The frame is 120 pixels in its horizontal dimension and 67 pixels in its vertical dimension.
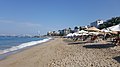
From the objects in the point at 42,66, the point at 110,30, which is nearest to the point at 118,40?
the point at 110,30

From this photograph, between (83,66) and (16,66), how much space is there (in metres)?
3.97

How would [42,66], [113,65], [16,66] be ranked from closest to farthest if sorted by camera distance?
[113,65]
[42,66]
[16,66]

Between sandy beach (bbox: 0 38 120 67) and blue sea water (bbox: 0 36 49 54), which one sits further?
blue sea water (bbox: 0 36 49 54)

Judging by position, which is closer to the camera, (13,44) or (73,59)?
(73,59)

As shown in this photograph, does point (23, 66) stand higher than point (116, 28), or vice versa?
point (116, 28)

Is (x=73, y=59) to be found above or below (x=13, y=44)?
below

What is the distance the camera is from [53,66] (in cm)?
982

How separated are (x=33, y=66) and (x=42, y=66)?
573 millimetres

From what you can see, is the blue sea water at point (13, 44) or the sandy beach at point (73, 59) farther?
the blue sea water at point (13, 44)

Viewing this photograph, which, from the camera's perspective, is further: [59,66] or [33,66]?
[33,66]

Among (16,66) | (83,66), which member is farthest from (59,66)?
(16,66)

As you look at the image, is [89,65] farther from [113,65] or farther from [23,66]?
[23,66]

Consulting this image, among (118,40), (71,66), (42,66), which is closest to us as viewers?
(71,66)

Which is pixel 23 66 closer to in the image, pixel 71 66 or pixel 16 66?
pixel 16 66
